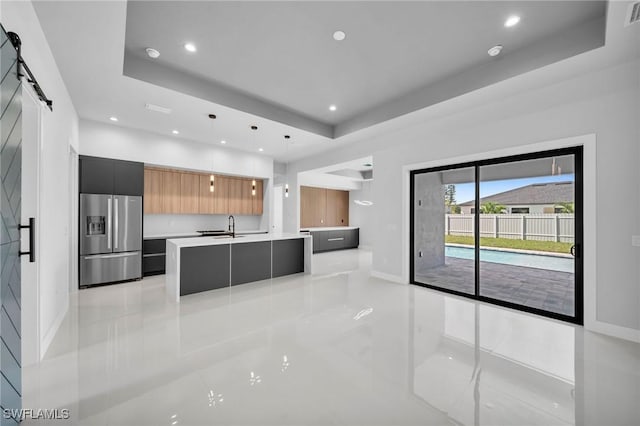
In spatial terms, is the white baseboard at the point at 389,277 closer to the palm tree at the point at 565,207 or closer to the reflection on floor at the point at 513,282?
the reflection on floor at the point at 513,282

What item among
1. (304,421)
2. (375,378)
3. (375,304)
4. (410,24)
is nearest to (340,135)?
(410,24)

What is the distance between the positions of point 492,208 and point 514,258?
5.58ft

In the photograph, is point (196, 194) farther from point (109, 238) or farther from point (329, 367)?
point (329, 367)

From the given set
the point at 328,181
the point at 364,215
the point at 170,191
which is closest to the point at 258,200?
the point at 170,191

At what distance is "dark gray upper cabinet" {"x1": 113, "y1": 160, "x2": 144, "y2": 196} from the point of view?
5086 mm

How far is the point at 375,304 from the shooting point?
3990 millimetres

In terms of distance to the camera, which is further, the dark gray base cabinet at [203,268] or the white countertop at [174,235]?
the white countertop at [174,235]

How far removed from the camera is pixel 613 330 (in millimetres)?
2988

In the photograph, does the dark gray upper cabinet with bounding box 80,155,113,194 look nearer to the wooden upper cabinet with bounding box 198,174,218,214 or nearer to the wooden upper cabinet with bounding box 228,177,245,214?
the wooden upper cabinet with bounding box 198,174,218,214

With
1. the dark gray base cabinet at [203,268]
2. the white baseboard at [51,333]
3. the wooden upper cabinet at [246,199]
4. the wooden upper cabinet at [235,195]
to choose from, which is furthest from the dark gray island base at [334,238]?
the white baseboard at [51,333]

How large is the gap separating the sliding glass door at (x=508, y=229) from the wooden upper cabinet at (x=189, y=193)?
4927mm

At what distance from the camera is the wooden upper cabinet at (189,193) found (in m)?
6.30

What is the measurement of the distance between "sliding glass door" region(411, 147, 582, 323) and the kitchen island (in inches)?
96.1

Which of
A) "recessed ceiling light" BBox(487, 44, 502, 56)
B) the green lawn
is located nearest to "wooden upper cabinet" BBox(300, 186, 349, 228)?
the green lawn
